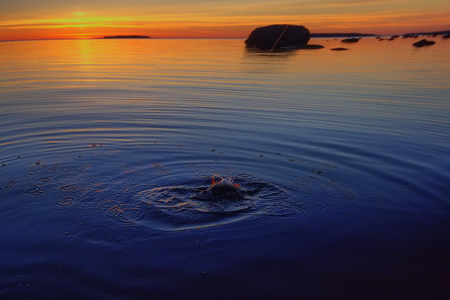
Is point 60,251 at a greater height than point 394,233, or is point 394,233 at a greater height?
point 60,251

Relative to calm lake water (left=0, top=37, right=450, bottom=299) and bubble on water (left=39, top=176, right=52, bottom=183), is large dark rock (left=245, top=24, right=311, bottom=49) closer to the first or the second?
calm lake water (left=0, top=37, right=450, bottom=299)

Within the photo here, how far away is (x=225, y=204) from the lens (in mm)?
8180

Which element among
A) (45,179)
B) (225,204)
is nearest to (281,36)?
(45,179)

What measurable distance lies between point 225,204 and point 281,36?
92.0 m

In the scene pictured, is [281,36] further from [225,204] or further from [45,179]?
[225,204]

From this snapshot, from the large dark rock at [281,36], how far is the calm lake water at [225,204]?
8007cm

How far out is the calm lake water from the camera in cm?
570

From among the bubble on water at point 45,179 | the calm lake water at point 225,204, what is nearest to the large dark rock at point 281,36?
the calm lake water at point 225,204

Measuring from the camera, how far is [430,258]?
637 centimetres

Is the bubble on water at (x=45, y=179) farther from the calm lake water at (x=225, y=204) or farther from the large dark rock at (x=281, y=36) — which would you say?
the large dark rock at (x=281, y=36)

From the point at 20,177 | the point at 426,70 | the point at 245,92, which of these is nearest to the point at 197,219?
the point at 20,177

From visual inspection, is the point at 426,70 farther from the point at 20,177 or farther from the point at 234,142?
the point at 20,177

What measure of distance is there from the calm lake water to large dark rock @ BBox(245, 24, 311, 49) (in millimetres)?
80071

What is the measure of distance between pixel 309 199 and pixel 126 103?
46.3 ft
